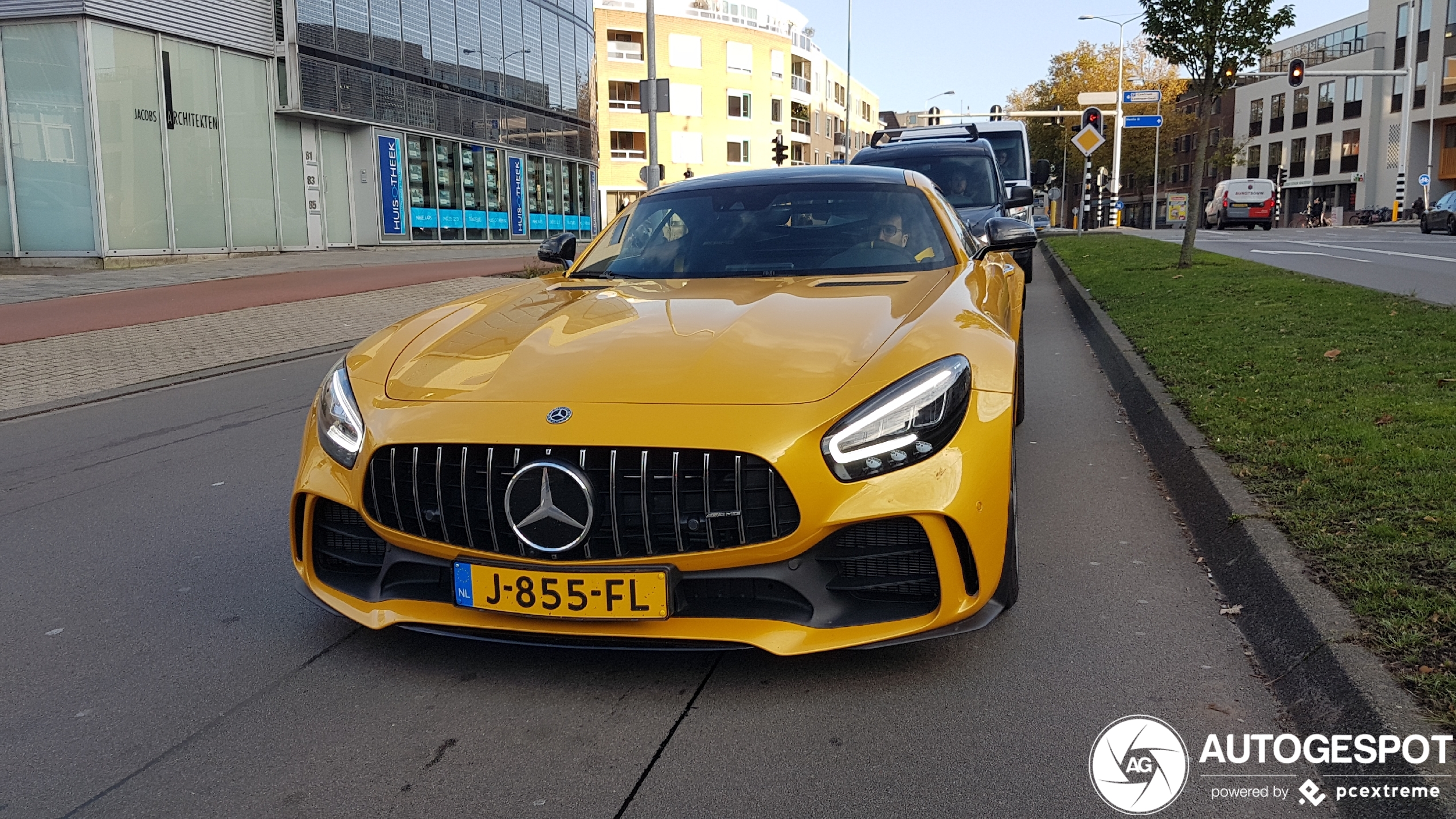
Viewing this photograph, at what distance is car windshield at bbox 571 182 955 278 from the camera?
4.53 m

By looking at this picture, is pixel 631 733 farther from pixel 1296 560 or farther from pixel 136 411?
pixel 136 411

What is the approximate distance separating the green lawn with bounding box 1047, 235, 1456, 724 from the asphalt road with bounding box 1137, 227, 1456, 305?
6.84ft

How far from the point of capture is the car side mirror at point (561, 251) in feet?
17.5

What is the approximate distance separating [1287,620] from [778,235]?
236 centimetres

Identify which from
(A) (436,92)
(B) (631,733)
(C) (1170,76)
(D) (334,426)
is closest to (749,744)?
(B) (631,733)

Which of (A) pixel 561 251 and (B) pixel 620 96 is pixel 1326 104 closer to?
(B) pixel 620 96

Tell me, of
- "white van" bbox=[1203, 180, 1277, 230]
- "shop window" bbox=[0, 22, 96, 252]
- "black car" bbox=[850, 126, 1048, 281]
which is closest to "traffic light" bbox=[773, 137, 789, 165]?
"shop window" bbox=[0, 22, 96, 252]

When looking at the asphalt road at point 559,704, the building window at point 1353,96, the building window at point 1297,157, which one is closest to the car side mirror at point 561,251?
the asphalt road at point 559,704

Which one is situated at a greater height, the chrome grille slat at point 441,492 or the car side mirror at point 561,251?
the car side mirror at point 561,251

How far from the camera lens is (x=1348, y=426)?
526cm

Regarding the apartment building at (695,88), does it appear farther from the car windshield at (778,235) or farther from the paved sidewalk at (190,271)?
the car windshield at (778,235)

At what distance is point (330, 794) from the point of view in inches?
98.7

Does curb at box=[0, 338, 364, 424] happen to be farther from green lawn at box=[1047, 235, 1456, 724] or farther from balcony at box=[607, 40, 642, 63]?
balcony at box=[607, 40, 642, 63]

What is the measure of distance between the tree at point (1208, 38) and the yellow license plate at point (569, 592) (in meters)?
14.2
